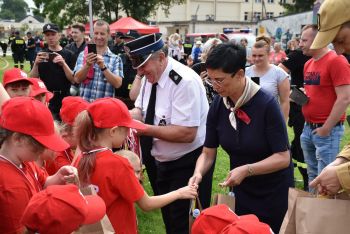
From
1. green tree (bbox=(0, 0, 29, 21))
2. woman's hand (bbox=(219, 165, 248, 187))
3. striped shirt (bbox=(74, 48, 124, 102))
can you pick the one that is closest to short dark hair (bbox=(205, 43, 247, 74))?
woman's hand (bbox=(219, 165, 248, 187))

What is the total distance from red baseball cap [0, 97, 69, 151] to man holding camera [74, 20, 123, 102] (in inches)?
112

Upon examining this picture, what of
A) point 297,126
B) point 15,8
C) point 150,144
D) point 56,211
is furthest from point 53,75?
point 15,8

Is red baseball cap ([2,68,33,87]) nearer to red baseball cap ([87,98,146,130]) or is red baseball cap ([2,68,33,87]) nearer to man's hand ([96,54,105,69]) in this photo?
man's hand ([96,54,105,69])

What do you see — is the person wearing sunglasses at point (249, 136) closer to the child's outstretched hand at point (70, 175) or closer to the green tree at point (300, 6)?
the child's outstretched hand at point (70, 175)

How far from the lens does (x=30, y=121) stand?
221cm

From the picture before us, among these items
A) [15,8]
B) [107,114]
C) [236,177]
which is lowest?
[236,177]

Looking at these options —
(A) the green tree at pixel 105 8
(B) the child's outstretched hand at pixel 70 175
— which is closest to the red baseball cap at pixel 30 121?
(B) the child's outstretched hand at pixel 70 175

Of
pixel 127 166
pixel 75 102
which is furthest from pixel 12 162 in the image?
pixel 75 102

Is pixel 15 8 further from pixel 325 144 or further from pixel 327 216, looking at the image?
pixel 327 216

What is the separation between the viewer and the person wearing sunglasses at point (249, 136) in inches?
106

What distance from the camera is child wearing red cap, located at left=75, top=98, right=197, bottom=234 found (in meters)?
2.53

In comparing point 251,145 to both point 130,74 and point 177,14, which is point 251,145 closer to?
point 130,74

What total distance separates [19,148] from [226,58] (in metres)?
1.30

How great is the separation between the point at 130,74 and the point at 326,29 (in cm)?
456
